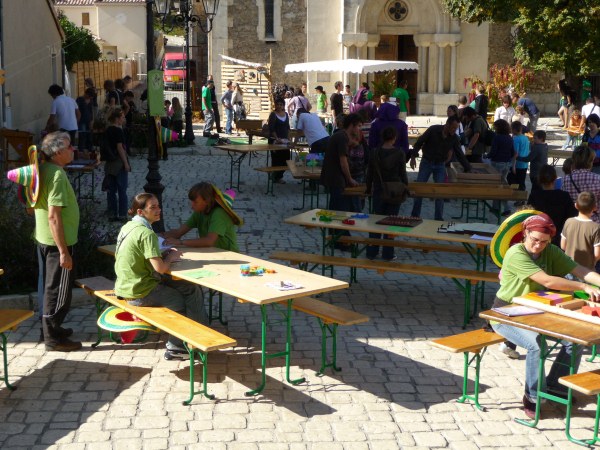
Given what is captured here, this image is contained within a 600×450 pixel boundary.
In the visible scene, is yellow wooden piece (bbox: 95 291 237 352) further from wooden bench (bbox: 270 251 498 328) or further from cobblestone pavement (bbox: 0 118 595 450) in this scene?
wooden bench (bbox: 270 251 498 328)

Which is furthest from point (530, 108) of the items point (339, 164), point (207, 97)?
point (339, 164)

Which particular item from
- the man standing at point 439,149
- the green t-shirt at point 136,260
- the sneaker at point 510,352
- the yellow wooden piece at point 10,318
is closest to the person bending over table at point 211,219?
the green t-shirt at point 136,260

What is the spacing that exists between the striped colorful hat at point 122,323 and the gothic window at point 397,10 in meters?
27.8

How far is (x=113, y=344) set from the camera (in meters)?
7.85

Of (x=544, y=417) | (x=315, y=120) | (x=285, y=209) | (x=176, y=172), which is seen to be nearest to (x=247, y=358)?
(x=544, y=417)

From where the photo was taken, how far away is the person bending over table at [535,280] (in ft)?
20.6

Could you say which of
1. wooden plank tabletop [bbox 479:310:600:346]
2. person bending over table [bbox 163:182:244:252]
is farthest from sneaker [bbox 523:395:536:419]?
person bending over table [bbox 163:182:244:252]

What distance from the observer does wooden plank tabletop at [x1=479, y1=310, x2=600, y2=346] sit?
565 cm

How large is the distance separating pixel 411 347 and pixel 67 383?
112 inches

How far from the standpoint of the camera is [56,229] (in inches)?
282

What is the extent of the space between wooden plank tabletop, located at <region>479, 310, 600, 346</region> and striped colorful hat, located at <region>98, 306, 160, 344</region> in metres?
2.59

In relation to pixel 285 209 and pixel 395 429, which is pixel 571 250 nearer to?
pixel 395 429

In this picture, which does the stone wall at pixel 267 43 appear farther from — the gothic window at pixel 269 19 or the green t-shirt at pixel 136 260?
the green t-shirt at pixel 136 260

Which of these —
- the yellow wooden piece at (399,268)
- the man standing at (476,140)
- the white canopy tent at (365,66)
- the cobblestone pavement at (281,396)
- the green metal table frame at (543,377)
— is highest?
the white canopy tent at (365,66)
